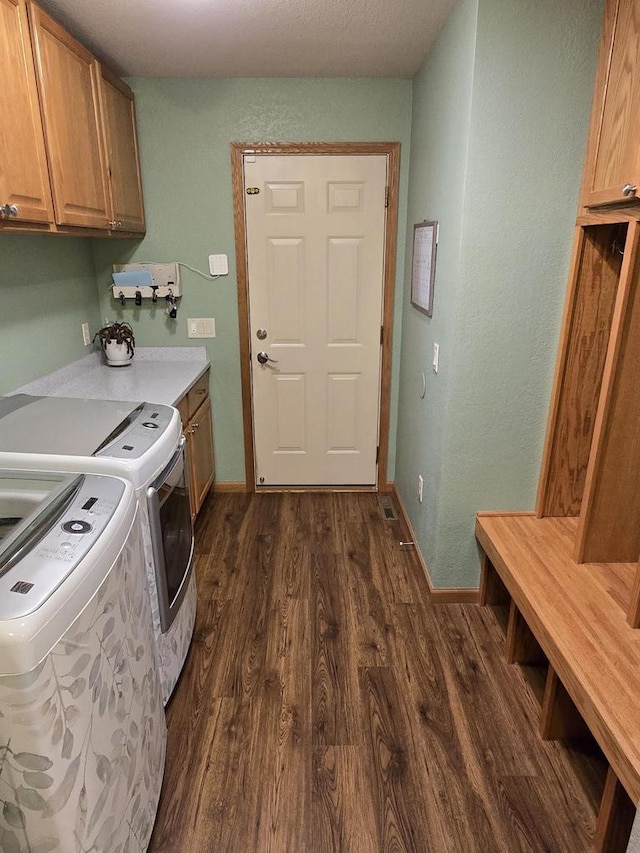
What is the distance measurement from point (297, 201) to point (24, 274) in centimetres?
147

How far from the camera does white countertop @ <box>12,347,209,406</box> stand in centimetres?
247

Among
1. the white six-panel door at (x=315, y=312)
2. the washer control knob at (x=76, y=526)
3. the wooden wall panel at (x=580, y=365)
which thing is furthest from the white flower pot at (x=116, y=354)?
the wooden wall panel at (x=580, y=365)

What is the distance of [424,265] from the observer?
2617 mm

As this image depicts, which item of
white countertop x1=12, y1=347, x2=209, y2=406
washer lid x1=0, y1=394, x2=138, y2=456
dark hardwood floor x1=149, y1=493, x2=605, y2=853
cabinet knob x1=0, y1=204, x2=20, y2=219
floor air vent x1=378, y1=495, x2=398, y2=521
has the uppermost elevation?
cabinet knob x1=0, y1=204, x2=20, y2=219

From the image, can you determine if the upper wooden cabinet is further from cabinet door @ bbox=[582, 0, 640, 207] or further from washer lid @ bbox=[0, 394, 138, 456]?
cabinet door @ bbox=[582, 0, 640, 207]

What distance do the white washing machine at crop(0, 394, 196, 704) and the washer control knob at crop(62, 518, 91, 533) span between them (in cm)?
32

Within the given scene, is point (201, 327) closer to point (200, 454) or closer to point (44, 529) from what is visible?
point (200, 454)

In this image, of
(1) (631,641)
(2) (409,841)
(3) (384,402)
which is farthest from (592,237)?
(2) (409,841)

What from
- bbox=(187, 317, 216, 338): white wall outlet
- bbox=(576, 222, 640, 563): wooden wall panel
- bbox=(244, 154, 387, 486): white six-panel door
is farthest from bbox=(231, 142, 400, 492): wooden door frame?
bbox=(576, 222, 640, 563): wooden wall panel

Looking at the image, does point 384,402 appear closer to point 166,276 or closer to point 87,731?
point 166,276

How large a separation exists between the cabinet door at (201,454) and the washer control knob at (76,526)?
1643mm

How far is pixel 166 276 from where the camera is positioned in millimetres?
3133

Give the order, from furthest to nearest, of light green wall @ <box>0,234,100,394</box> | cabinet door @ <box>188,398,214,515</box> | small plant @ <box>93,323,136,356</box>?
small plant @ <box>93,323,136,356</box> < cabinet door @ <box>188,398,214,515</box> < light green wall @ <box>0,234,100,394</box>

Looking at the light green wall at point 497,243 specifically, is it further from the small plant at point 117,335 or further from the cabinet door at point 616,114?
the small plant at point 117,335
